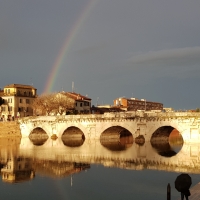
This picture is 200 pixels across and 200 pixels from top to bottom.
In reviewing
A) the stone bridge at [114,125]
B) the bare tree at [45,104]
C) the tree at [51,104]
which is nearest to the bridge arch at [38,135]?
the stone bridge at [114,125]

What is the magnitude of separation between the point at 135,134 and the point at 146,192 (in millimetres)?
37856

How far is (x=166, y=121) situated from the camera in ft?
199

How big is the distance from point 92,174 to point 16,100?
74021 mm

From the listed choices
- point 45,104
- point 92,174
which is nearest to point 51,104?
point 45,104

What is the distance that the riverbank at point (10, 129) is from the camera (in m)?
78.4

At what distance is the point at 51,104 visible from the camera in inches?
3708

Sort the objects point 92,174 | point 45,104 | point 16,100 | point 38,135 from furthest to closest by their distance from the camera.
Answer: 1. point 16,100
2. point 45,104
3. point 38,135
4. point 92,174

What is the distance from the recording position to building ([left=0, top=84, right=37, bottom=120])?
10381 cm

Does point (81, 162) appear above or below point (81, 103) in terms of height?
A: below

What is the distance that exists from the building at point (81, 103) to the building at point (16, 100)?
38.9ft

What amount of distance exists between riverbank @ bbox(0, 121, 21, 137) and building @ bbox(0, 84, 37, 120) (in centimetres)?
2206

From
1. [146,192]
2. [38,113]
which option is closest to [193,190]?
[146,192]

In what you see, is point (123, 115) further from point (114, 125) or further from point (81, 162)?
point (81, 162)

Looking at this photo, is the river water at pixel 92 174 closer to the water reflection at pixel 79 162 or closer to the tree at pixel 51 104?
the water reflection at pixel 79 162
